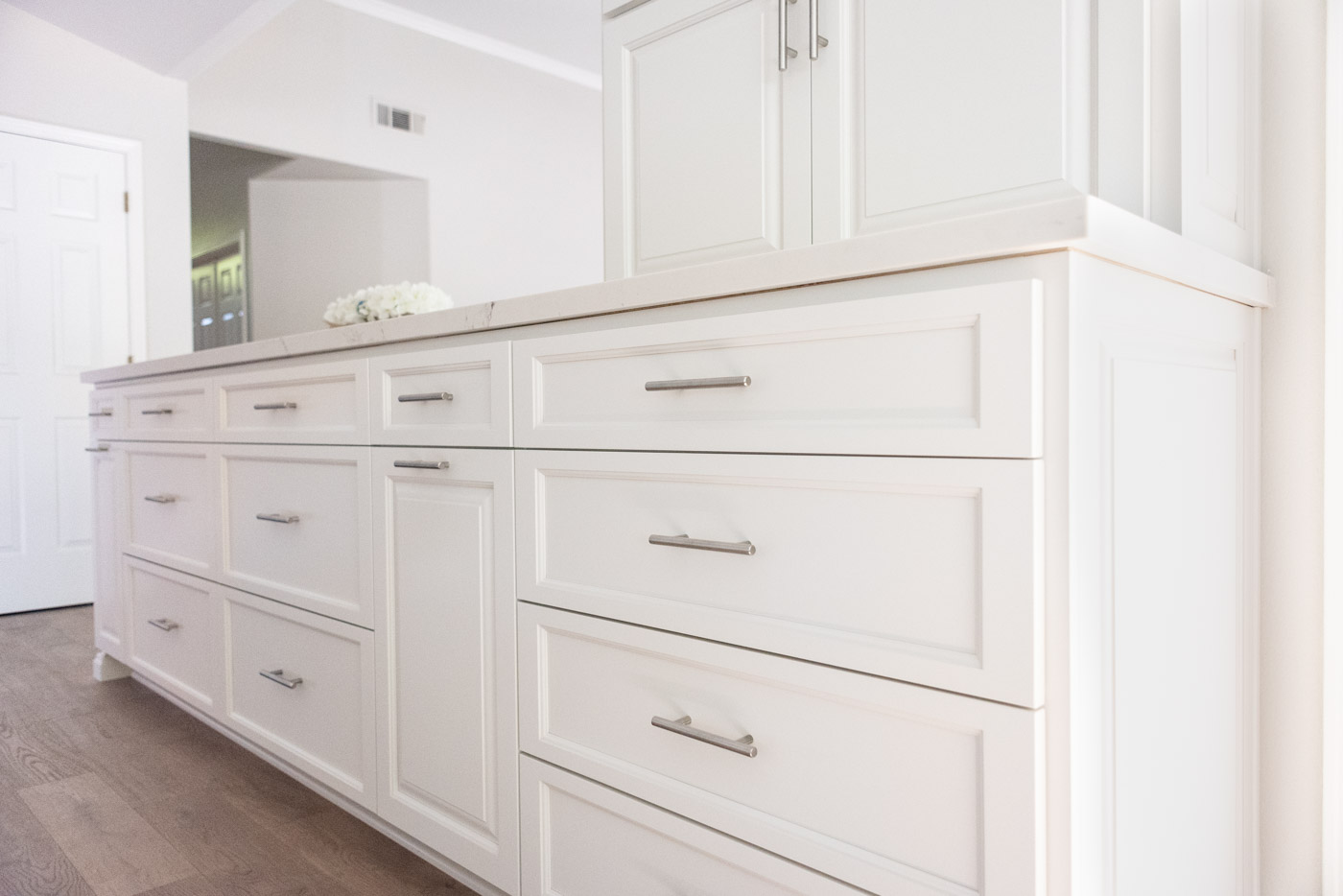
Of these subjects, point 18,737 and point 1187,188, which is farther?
point 18,737

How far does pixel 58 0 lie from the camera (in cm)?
361

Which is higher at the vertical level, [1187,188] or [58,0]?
[58,0]

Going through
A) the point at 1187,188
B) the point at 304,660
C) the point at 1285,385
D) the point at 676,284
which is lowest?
the point at 304,660

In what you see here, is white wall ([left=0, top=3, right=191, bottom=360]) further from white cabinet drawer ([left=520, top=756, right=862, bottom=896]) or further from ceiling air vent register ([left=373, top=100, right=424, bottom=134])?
white cabinet drawer ([left=520, top=756, right=862, bottom=896])

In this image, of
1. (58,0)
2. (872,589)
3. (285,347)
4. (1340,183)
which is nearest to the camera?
(872,589)

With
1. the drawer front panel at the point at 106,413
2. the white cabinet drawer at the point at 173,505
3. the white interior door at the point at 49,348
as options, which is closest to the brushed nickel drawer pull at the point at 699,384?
the white cabinet drawer at the point at 173,505

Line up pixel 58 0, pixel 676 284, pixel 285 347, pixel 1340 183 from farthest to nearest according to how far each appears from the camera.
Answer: pixel 58 0 < pixel 285 347 < pixel 1340 183 < pixel 676 284

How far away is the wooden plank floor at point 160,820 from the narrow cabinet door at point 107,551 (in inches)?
8.5

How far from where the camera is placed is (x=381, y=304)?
69.1 inches

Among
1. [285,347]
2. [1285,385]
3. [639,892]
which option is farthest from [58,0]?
[1285,385]

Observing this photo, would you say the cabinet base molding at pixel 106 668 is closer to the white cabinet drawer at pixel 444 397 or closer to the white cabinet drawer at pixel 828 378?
the white cabinet drawer at pixel 444 397

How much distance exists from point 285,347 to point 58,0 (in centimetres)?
315

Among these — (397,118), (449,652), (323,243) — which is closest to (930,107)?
(449,652)

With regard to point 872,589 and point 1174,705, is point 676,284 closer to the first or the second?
point 872,589
